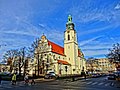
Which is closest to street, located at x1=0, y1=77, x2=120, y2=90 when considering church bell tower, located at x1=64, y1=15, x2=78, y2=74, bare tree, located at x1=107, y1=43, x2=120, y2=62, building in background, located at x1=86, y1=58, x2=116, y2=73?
bare tree, located at x1=107, y1=43, x2=120, y2=62

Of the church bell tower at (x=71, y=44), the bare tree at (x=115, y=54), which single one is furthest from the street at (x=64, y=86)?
the church bell tower at (x=71, y=44)

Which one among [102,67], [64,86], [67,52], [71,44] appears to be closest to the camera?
[64,86]

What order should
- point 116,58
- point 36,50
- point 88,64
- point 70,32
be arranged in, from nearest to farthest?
point 116,58 < point 36,50 < point 70,32 < point 88,64

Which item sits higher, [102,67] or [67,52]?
[67,52]

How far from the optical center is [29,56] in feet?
180

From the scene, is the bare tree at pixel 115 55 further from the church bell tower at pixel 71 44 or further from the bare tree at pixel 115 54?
the church bell tower at pixel 71 44

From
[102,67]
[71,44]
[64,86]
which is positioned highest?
[71,44]

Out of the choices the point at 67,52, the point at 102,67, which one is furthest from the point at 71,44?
the point at 102,67

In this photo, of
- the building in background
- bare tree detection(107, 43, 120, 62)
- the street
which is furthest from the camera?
the building in background

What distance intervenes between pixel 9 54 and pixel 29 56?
10158 millimetres

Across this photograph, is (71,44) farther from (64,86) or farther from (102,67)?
(102,67)

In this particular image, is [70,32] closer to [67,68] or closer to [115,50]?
[67,68]

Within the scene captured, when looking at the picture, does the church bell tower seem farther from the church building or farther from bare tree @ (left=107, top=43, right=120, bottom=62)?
bare tree @ (left=107, top=43, right=120, bottom=62)

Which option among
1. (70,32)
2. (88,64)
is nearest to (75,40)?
(70,32)
